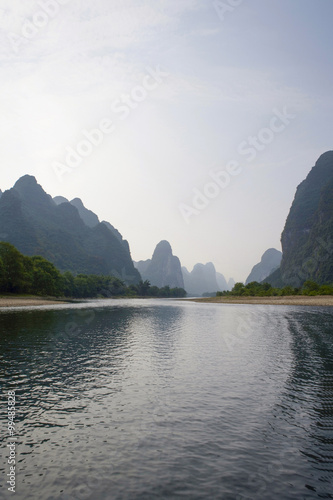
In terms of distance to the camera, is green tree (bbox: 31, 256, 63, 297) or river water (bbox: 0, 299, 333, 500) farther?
green tree (bbox: 31, 256, 63, 297)

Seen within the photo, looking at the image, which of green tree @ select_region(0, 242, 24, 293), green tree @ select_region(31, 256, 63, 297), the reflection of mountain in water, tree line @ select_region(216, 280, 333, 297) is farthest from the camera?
tree line @ select_region(216, 280, 333, 297)

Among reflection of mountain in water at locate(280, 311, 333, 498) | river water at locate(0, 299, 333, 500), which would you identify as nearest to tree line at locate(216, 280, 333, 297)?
reflection of mountain in water at locate(280, 311, 333, 498)

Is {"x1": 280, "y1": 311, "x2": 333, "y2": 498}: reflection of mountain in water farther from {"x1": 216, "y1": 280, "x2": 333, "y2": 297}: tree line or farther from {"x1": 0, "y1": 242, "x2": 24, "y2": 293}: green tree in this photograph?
{"x1": 216, "y1": 280, "x2": 333, "y2": 297}: tree line

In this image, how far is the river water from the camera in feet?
31.9

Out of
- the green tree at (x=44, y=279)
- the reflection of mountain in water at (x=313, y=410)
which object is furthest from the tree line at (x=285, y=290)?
the reflection of mountain in water at (x=313, y=410)

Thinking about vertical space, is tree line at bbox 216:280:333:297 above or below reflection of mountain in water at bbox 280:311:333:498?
above

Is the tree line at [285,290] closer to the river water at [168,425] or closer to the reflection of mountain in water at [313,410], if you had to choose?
the reflection of mountain in water at [313,410]

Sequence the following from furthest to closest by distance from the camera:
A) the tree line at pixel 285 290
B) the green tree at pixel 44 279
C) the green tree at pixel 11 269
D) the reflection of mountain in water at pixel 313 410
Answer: the tree line at pixel 285 290, the green tree at pixel 44 279, the green tree at pixel 11 269, the reflection of mountain in water at pixel 313 410

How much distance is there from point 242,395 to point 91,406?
8481mm

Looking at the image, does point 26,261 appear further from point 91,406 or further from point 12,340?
point 91,406

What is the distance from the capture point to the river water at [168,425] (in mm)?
9727

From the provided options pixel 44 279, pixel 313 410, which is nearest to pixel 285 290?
pixel 44 279

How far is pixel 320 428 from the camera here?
1395cm

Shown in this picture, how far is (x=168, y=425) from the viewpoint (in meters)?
14.1
